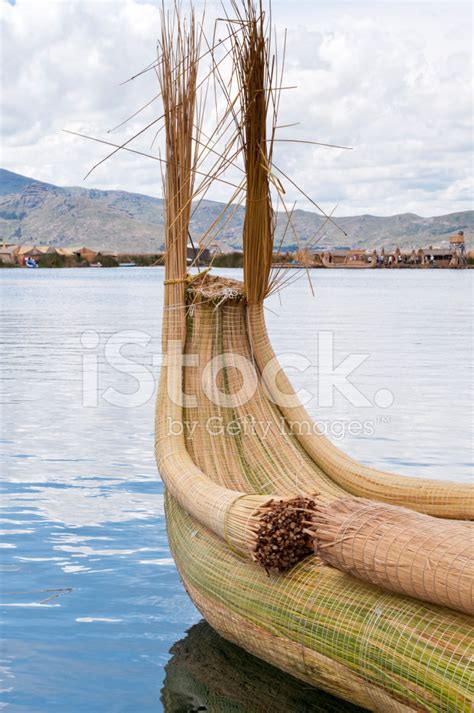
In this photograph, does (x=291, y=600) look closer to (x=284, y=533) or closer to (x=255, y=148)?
(x=284, y=533)

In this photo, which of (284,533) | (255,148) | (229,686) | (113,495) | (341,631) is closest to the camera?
(341,631)

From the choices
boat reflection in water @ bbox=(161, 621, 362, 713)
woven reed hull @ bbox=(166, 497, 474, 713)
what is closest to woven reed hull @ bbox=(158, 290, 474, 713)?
woven reed hull @ bbox=(166, 497, 474, 713)

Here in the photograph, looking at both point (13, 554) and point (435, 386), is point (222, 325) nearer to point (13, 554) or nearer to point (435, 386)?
point (13, 554)

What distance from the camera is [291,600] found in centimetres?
297

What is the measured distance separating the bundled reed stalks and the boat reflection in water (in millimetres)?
695

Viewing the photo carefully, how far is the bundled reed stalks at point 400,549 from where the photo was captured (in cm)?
244

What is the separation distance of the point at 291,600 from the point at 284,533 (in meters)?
0.22

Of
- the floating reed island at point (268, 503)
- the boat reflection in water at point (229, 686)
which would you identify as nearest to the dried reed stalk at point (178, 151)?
the floating reed island at point (268, 503)

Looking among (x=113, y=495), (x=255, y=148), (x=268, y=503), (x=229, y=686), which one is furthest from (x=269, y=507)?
(x=113, y=495)

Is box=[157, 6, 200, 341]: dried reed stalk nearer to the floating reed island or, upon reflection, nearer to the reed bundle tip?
the floating reed island

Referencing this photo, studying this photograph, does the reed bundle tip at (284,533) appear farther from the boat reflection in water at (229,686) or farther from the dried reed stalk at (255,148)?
the dried reed stalk at (255,148)

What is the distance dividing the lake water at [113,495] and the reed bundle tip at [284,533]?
62 centimetres

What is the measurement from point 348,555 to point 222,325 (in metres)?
1.87

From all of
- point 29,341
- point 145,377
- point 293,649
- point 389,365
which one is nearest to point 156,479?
point 293,649
